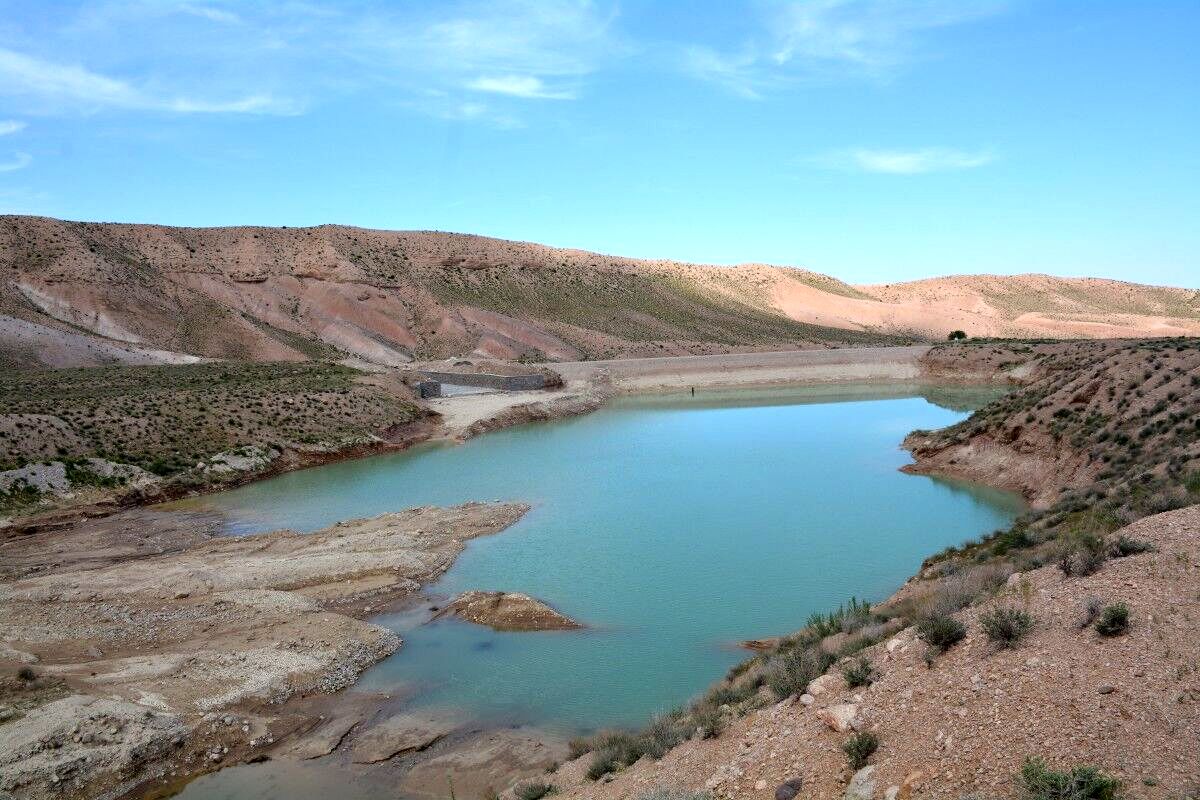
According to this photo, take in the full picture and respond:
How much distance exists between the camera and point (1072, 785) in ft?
15.3

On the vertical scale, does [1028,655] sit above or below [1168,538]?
below

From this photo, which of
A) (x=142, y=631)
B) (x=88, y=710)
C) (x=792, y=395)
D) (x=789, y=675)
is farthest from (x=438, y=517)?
(x=792, y=395)

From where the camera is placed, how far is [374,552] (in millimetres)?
17578

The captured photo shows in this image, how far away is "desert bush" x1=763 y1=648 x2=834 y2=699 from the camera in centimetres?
742

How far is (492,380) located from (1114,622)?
4582cm

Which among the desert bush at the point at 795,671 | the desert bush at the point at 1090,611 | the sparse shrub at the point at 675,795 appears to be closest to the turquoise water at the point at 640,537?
the desert bush at the point at 795,671

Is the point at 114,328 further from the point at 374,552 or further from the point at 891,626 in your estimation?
the point at 891,626

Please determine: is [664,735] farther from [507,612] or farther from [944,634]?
[507,612]

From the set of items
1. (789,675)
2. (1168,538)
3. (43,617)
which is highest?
(1168,538)

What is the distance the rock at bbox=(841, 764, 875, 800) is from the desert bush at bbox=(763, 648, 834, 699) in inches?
61.3

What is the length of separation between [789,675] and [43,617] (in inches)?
502

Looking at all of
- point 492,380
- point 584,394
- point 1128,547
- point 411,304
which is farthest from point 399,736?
point 411,304

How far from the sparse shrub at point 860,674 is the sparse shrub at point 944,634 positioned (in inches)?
20.8

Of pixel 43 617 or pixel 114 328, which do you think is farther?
pixel 114 328
